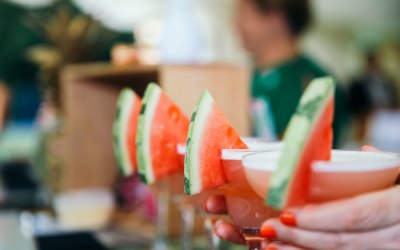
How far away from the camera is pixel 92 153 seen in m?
2.44

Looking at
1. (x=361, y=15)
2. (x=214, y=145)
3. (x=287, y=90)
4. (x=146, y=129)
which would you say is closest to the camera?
(x=214, y=145)

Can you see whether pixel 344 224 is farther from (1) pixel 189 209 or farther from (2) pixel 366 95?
(2) pixel 366 95

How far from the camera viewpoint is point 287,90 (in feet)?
8.75

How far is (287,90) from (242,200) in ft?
5.94

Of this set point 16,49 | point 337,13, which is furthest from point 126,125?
point 337,13

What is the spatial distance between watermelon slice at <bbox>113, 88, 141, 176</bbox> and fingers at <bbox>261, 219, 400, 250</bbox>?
442 mm

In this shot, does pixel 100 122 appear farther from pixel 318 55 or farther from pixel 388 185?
pixel 318 55

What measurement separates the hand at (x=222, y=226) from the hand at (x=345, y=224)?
23 centimetres

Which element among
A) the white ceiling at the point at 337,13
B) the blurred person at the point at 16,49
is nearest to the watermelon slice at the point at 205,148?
the white ceiling at the point at 337,13

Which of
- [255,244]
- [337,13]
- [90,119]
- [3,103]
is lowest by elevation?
[255,244]

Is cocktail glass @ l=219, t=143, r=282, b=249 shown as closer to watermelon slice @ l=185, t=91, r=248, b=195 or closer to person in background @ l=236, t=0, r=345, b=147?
watermelon slice @ l=185, t=91, r=248, b=195

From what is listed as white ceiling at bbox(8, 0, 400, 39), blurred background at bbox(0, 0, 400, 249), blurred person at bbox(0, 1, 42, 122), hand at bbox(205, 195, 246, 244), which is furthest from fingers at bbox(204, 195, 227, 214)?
blurred person at bbox(0, 1, 42, 122)

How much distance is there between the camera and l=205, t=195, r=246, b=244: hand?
3.06 feet

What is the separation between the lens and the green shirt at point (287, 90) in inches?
103
